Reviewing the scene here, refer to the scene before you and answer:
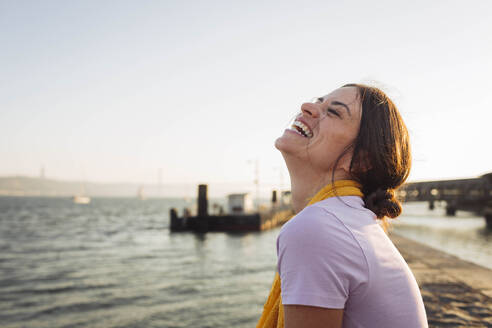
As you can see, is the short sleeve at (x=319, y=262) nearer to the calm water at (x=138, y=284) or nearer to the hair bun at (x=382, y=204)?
the hair bun at (x=382, y=204)

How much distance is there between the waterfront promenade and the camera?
494 centimetres

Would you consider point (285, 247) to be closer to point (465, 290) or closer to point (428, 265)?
point (465, 290)

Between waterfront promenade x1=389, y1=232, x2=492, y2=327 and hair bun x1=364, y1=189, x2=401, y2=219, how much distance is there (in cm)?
408

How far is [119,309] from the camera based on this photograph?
1079 cm

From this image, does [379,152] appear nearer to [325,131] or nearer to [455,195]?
[325,131]

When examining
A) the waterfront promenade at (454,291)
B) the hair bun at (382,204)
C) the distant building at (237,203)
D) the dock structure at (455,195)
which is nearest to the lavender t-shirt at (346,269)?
the hair bun at (382,204)

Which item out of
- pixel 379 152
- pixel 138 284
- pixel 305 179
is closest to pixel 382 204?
pixel 379 152

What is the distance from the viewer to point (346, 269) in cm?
109

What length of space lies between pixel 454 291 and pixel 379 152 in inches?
238

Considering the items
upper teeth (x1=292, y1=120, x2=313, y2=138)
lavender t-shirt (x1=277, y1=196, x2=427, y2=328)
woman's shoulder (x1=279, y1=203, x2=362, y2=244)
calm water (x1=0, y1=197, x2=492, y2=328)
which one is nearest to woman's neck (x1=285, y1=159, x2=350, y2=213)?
upper teeth (x1=292, y1=120, x2=313, y2=138)

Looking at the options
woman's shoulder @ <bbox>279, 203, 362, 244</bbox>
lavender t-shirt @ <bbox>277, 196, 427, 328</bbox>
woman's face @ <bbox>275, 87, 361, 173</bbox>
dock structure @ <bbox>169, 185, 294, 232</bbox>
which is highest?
woman's face @ <bbox>275, 87, 361, 173</bbox>

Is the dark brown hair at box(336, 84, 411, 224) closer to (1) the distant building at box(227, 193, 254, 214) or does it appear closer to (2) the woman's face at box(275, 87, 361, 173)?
(2) the woman's face at box(275, 87, 361, 173)

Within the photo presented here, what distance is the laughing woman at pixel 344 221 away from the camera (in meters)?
1.07

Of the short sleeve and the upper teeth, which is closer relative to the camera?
the short sleeve
